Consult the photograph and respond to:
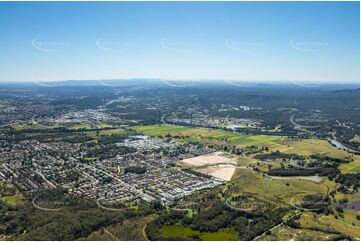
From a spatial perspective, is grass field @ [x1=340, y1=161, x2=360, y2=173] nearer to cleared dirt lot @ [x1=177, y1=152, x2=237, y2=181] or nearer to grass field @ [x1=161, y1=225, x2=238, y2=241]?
cleared dirt lot @ [x1=177, y1=152, x2=237, y2=181]

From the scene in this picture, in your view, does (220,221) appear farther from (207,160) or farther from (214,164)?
(207,160)

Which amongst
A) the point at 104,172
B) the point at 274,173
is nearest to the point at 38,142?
the point at 104,172

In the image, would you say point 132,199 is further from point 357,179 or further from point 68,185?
point 357,179

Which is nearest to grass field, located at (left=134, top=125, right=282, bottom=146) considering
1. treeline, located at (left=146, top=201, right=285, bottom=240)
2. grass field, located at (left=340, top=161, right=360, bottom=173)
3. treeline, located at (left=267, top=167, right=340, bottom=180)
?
grass field, located at (left=340, top=161, right=360, bottom=173)

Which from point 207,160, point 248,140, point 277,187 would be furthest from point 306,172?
point 248,140

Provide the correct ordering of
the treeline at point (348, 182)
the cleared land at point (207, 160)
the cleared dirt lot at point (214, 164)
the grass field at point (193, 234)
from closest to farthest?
1. the grass field at point (193, 234)
2. the treeline at point (348, 182)
3. the cleared dirt lot at point (214, 164)
4. the cleared land at point (207, 160)

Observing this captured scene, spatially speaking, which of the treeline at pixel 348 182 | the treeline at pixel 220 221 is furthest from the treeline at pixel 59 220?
the treeline at pixel 348 182

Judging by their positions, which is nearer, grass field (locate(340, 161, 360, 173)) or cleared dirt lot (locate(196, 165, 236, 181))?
cleared dirt lot (locate(196, 165, 236, 181))

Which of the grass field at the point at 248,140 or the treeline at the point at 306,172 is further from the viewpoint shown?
the grass field at the point at 248,140

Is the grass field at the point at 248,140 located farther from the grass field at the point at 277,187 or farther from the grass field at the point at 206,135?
the grass field at the point at 277,187
